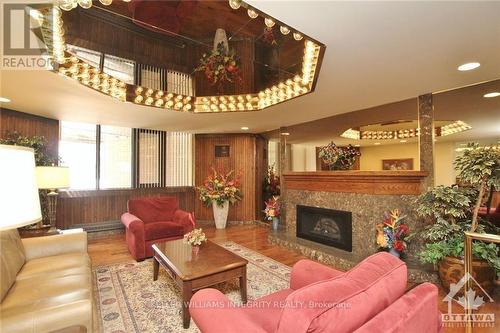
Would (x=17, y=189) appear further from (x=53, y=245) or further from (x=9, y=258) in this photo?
(x=53, y=245)

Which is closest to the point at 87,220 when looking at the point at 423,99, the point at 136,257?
the point at 136,257

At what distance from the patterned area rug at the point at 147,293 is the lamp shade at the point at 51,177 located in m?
1.23

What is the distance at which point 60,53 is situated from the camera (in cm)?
232

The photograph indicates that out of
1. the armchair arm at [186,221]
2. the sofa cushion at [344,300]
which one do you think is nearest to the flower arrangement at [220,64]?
the armchair arm at [186,221]

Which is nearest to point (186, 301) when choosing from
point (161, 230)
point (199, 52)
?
point (161, 230)

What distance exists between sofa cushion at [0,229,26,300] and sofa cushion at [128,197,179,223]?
1694mm

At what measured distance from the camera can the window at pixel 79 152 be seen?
4.75 m

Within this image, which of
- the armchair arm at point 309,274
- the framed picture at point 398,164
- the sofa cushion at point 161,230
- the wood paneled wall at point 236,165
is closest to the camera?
the armchair arm at point 309,274

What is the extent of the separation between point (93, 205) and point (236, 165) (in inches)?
129

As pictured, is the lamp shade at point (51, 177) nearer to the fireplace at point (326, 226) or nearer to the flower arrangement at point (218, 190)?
the flower arrangement at point (218, 190)

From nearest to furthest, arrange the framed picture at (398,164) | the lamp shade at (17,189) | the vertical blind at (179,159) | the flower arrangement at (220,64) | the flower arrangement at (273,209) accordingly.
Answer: the lamp shade at (17,189) < the framed picture at (398,164) < the flower arrangement at (220,64) < the flower arrangement at (273,209) < the vertical blind at (179,159)

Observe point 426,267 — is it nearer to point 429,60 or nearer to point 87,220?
point 429,60

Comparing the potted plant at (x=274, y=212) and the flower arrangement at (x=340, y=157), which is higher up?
the flower arrangement at (x=340, y=157)

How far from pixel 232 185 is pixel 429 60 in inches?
168
